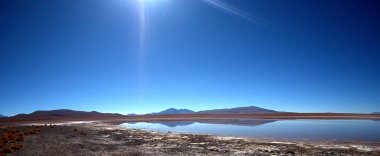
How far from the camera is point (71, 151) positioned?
14.3m

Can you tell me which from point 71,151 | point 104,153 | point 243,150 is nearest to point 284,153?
point 243,150

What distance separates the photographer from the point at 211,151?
13727 mm

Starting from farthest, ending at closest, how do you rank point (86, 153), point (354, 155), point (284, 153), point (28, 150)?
1. point (28, 150)
2. point (86, 153)
3. point (284, 153)
4. point (354, 155)

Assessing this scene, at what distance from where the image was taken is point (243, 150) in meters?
13.9

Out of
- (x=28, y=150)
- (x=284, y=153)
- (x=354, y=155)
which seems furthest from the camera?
(x=28, y=150)

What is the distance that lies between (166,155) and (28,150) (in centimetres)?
741

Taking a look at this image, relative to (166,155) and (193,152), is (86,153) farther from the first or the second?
(193,152)

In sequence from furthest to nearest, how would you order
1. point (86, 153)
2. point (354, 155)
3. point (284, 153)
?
point (86, 153), point (284, 153), point (354, 155)

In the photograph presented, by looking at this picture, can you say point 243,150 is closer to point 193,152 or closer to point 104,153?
point 193,152

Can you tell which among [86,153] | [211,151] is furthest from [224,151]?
[86,153]

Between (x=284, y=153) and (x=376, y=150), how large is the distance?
4.22 metres

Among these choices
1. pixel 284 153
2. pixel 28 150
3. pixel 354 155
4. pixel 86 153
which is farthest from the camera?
pixel 28 150

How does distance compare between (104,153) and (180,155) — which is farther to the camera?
(104,153)

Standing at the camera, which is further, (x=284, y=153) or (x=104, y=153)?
(x=104, y=153)
